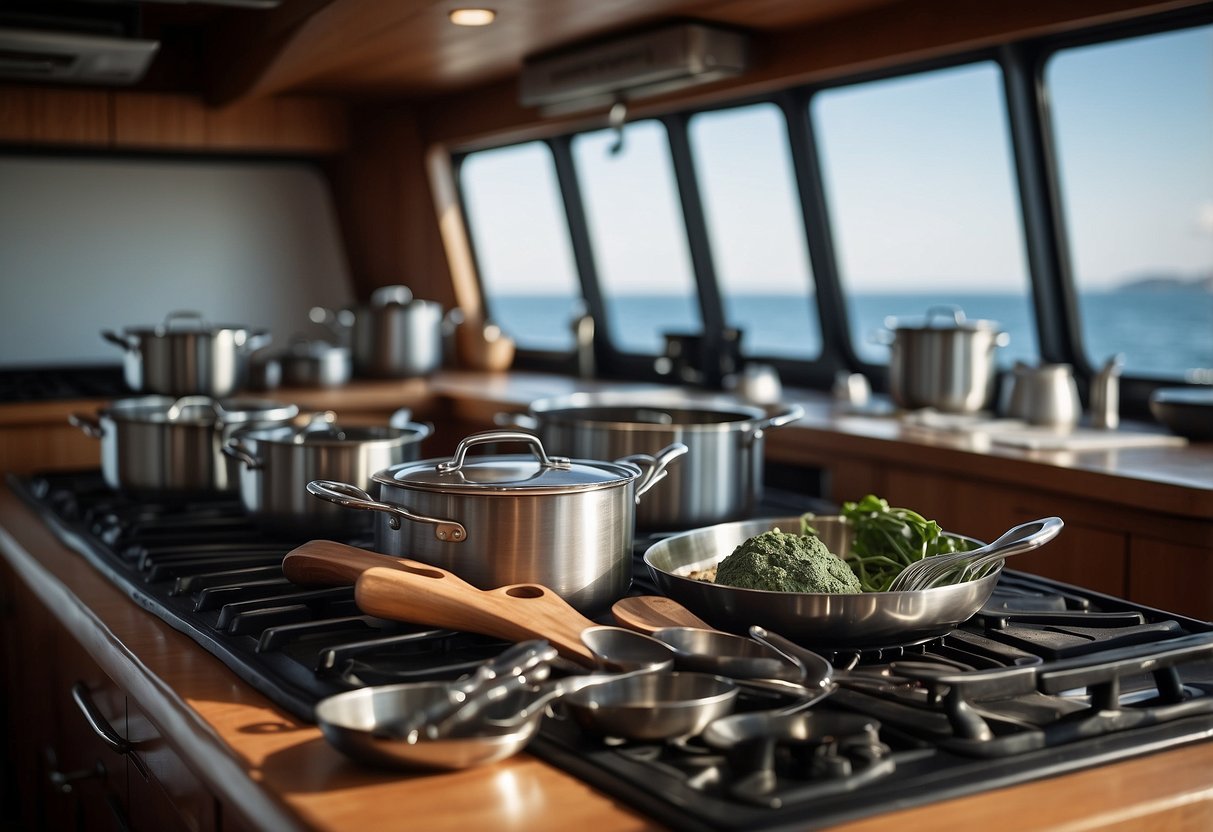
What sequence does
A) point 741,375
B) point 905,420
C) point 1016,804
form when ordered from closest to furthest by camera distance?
point 1016,804 < point 905,420 < point 741,375

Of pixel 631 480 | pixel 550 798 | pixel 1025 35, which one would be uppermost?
pixel 1025 35

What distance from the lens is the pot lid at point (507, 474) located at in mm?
1207

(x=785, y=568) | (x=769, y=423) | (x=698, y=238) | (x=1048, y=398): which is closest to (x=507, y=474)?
(x=785, y=568)

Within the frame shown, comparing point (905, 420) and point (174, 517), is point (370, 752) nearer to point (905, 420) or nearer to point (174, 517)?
point (174, 517)

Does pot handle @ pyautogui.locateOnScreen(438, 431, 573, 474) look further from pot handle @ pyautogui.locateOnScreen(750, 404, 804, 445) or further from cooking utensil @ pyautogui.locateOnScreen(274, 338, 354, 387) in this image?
cooking utensil @ pyautogui.locateOnScreen(274, 338, 354, 387)

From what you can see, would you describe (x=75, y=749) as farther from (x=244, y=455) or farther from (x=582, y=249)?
(x=582, y=249)

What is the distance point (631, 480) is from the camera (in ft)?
4.24

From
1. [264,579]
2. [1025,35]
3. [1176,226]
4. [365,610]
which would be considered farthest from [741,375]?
[1176,226]

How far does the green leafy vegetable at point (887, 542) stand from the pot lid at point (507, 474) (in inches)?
10.2

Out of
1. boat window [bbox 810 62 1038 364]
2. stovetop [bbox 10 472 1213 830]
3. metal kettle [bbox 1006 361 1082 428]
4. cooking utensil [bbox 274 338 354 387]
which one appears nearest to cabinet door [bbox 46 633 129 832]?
stovetop [bbox 10 472 1213 830]

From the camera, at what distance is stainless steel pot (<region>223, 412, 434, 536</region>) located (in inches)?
64.4

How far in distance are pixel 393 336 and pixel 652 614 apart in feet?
10.3

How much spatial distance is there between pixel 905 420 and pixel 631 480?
173cm

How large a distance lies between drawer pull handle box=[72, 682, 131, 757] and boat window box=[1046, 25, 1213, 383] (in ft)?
75.6
